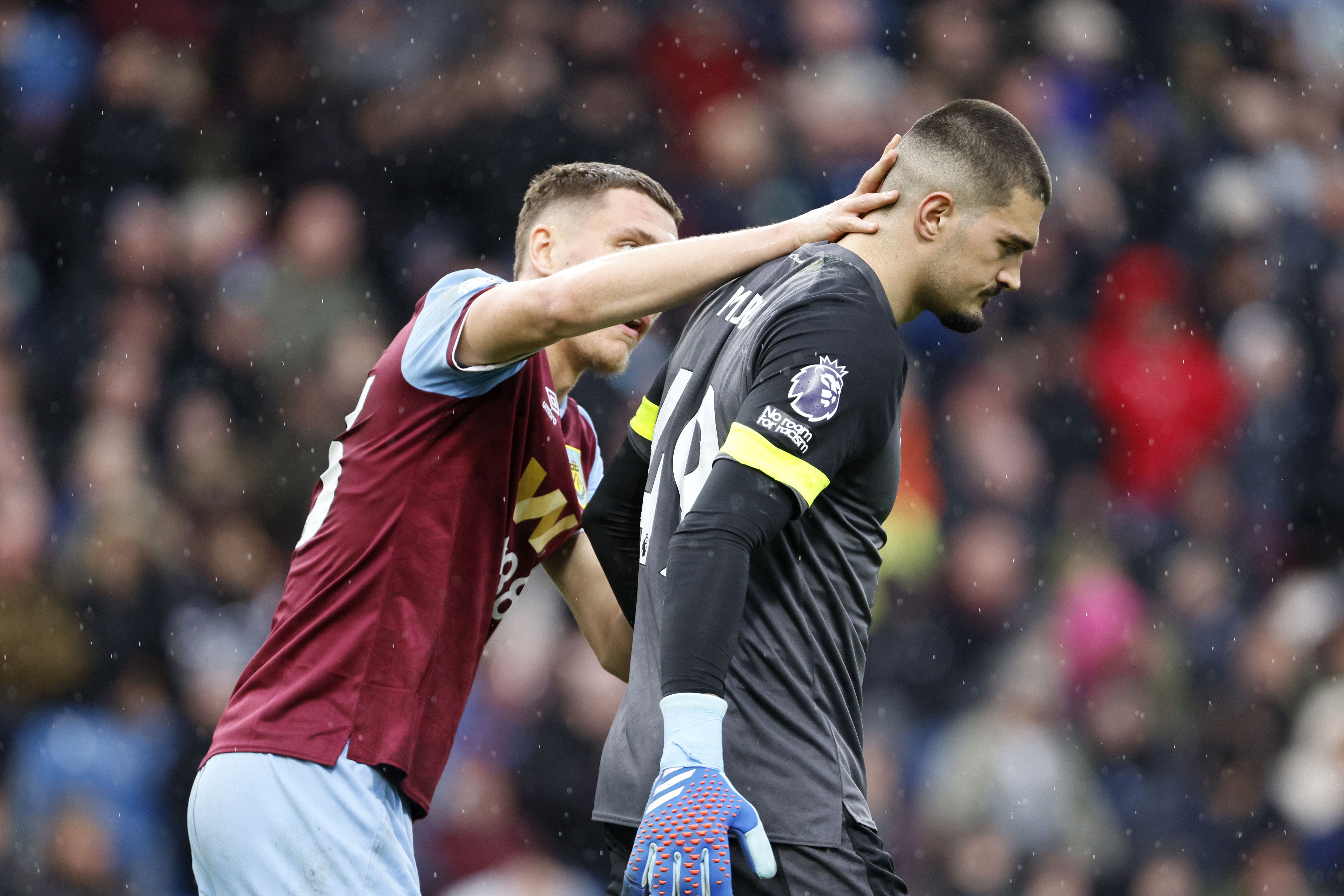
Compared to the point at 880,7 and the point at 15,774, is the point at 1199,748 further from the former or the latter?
the point at 15,774

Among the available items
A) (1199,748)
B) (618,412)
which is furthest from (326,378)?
(1199,748)

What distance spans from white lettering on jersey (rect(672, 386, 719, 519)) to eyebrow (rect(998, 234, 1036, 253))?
2.13 ft

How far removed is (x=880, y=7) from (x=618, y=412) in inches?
113

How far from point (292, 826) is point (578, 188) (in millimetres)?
1704

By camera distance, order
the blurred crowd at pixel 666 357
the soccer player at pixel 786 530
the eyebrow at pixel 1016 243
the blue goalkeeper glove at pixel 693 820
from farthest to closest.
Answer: the blurred crowd at pixel 666 357
the eyebrow at pixel 1016 243
the soccer player at pixel 786 530
the blue goalkeeper glove at pixel 693 820

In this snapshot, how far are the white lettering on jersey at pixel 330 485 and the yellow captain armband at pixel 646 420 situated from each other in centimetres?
59

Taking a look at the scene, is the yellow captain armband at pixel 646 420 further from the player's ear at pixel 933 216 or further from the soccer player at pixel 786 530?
the player's ear at pixel 933 216

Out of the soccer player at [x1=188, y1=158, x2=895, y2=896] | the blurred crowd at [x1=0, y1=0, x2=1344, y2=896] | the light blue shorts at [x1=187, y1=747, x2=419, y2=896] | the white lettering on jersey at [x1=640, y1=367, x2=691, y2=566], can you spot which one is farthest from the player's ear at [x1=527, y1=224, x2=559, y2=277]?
the blurred crowd at [x1=0, y1=0, x2=1344, y2=896]

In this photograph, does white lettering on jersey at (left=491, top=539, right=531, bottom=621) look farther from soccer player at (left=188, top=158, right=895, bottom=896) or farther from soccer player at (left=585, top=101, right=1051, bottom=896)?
soccer player at (left=585, top=101, right=1051, bottom=896)

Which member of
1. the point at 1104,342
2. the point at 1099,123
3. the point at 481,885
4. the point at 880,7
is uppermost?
the point at 880,7

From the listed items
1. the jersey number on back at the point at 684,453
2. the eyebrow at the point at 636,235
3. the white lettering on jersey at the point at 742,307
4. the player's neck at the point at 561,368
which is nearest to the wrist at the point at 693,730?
the jersey number on back at the point at 684,453

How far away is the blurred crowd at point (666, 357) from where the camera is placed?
5.20 meters

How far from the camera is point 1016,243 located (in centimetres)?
253

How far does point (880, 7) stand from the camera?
7.14 m
